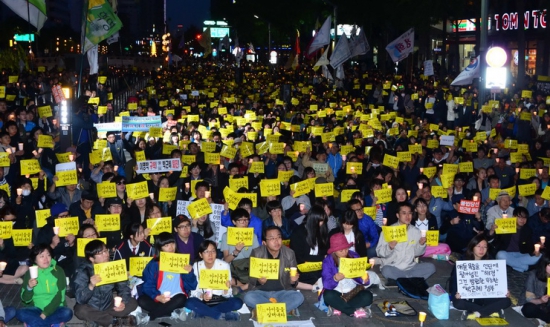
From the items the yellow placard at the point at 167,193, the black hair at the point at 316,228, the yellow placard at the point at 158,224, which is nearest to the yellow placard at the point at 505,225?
the black hair at the point at 316,228

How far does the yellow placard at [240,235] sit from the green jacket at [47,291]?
2370mm

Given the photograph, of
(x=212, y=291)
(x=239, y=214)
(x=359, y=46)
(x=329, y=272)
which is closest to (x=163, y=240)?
(x=212, y=291)

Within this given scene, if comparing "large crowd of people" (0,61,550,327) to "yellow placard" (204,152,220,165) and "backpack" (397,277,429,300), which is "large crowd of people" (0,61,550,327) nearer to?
"yellow placard" (204,152,220,165)

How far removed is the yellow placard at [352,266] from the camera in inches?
384

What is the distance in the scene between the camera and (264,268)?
390 inches

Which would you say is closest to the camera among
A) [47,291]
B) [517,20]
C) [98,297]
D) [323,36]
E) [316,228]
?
[47,291]

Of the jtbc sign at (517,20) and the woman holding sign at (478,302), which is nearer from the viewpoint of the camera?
the woman holding sign at (478,302)

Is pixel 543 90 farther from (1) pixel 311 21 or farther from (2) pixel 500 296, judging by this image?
(1) pixel 311 21

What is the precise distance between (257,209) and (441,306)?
3.90 meters

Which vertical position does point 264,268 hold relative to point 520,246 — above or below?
above

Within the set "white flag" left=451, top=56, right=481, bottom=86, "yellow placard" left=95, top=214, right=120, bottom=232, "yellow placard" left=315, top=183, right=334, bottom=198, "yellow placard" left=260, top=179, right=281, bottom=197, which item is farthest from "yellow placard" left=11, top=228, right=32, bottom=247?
"white flag" left=451, top=56, right=481, bottom=86

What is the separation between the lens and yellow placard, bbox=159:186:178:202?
1310 cm

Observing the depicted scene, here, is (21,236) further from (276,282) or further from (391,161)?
(391,161)

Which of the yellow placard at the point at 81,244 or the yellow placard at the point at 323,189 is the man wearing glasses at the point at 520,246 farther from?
the yellow placard at the point at 81,244
